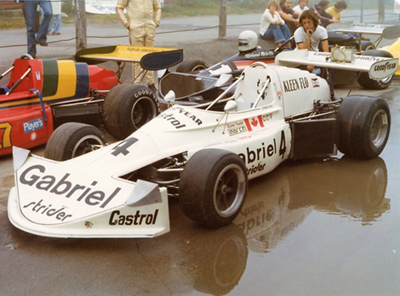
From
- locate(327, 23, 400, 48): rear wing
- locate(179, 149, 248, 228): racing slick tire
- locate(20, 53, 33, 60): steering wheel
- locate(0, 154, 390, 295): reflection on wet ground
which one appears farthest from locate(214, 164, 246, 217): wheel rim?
locate(327, 23, 400, 48): rear wing

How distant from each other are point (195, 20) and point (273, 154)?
1300cm

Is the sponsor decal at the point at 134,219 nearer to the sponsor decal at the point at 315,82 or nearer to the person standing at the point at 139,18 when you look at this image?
the sponsor decal at the point at 315,82

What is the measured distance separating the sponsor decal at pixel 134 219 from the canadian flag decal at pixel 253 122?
5.83 ft

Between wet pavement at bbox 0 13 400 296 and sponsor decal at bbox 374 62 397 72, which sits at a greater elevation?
sponsor decal at bbox 374 62 397 72

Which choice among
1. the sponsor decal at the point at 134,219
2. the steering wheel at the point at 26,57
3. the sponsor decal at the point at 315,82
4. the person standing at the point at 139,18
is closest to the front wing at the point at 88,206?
the sponsor decal at the point at 134,219

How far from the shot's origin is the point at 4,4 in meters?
A: 15.1

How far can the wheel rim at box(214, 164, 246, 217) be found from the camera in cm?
475

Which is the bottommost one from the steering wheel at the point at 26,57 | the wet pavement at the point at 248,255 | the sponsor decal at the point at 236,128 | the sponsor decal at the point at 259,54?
the wet pavement at the point at 248,255

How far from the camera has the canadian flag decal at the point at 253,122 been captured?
5.77 metres

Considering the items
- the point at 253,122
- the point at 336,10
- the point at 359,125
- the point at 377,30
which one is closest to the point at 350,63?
the point at 359,125

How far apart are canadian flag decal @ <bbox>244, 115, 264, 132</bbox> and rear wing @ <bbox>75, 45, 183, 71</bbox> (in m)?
2.00

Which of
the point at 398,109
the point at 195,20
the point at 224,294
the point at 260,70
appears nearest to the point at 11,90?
the point at 260,70

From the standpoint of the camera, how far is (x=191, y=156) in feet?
15.5

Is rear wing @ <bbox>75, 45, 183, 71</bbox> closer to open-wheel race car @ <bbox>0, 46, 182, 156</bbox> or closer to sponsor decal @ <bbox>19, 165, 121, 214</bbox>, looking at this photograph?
open-wheel race car @ <bbox>0, 46, 182, 156</bbox>
